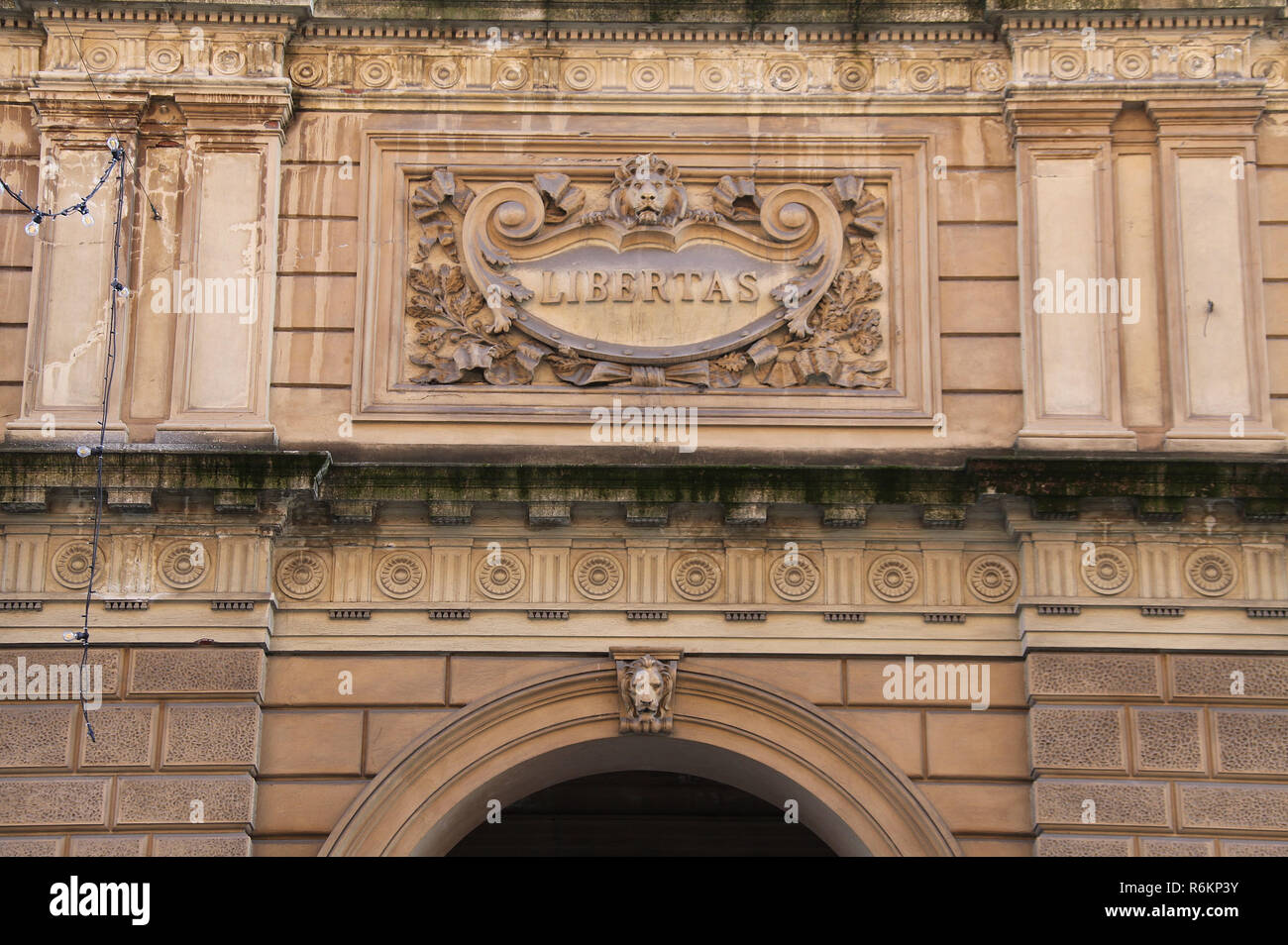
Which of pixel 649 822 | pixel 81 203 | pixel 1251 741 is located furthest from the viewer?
pixel 649 822

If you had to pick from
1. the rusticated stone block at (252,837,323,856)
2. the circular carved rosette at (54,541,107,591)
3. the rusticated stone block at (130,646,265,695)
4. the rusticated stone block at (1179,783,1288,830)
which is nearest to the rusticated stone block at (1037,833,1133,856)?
the rusticated stone block at (1179,783,1288,830)

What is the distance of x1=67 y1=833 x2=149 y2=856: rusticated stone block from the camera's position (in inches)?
631

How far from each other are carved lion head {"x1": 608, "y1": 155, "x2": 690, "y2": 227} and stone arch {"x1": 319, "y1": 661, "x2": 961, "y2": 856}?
164 inches

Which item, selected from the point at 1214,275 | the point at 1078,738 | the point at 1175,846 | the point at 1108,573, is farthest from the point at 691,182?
the point at 1175,846

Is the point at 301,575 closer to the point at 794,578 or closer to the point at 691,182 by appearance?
the point at 794,578

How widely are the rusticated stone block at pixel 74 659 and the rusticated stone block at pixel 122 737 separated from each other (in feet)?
0.65

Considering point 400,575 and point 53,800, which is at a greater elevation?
point 400,575

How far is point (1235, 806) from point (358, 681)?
7.37 meters

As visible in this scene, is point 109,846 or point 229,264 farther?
point 229,264

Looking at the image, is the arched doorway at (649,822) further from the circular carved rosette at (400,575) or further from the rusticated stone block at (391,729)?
the circular carved rosette at (400,575)

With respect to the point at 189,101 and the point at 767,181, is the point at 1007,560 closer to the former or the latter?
the point at 767,181

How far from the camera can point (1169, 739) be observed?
53.5ft

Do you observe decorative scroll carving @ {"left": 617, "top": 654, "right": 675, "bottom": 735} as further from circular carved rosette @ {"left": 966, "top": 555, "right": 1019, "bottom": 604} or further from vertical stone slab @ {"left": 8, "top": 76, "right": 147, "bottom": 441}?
vertical stone slab @ {"left": 8, "top": 76, "right": 147, "bottom": 441}

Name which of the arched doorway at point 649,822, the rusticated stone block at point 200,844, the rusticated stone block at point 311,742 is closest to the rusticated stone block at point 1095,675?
the rusticated stone block at point 311,742
